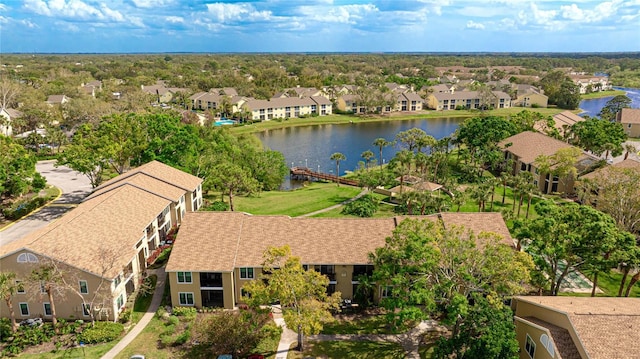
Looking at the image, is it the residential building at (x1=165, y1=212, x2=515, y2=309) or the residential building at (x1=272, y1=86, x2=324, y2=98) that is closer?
the residential building at (x1=165, y1=212, x2=515, y2=309)

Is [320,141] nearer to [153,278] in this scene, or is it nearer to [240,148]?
[240,148]

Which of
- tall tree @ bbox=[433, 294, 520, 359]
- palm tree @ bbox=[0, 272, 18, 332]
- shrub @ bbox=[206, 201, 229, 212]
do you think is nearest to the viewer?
tall tree @ bbox=[433, 294, 520, 359]

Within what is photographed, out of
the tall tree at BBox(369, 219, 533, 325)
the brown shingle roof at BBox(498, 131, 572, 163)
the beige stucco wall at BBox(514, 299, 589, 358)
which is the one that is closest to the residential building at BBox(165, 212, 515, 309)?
the tall tree at BBox(369, 219, 533, 325)

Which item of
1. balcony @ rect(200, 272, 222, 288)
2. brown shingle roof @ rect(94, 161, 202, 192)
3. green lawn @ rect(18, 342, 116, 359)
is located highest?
brown shingle roof @ rect(94, 161, 202, 192)

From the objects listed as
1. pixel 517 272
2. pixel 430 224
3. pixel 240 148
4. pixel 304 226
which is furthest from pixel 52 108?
pixel 517 272

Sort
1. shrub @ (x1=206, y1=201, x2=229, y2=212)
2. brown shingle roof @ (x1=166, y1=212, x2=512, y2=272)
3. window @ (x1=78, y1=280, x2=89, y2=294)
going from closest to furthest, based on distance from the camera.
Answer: window @ (x1=78, y1=280, x2=89, y2=294), brown shingle roof @ (x1=166, y1=212, x2=512, y2=272), shrub @ (x1=206, y1=201, x2=229, y2=212)

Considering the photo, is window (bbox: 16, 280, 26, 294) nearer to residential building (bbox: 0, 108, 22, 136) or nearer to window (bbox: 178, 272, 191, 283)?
window (bbox: 178, 272, 191, 283)

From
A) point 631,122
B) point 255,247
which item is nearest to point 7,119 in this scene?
point 255,247
